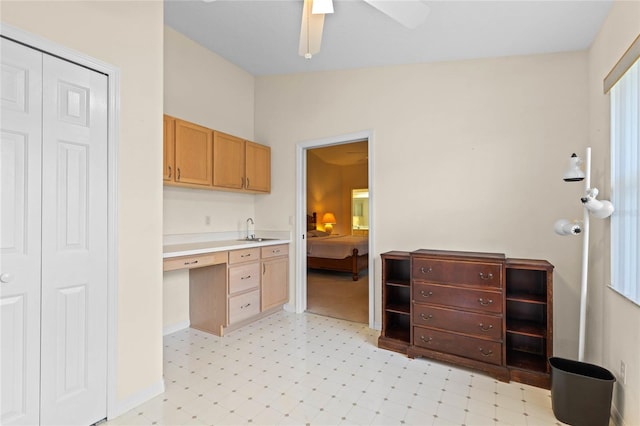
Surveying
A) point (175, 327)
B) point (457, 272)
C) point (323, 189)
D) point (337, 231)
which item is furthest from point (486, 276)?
point (337, 231)

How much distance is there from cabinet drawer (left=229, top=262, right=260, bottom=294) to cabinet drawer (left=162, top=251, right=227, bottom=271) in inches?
7.9

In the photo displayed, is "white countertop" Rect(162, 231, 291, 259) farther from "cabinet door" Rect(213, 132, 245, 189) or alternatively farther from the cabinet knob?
the cabinet knob

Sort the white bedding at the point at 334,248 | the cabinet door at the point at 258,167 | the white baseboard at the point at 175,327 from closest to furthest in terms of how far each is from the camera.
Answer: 1. the white baseboard at the point at 175,327
2. the cabinet door at the point at 258,167
3. the white bedding at the point at 334,248

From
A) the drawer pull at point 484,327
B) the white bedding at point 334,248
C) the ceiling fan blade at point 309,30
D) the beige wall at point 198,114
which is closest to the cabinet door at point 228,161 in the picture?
the beige wall at point 198,114

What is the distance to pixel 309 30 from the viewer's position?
2.08 m

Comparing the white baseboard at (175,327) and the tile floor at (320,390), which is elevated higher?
the white baseboard at (175,327)

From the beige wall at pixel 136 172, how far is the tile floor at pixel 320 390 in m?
0.37

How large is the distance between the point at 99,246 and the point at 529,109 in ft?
11.6

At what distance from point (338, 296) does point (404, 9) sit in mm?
3859

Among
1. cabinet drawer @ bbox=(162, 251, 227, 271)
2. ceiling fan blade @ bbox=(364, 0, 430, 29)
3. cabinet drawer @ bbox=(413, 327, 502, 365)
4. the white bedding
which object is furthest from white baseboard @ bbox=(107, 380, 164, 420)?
the white bedding

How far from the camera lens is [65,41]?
174 cm

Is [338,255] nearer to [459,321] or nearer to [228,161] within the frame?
[228,161]

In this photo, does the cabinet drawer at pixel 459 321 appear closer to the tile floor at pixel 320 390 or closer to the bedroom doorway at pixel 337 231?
the tile floor at pixel 320 390

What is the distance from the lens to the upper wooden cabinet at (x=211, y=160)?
3.01 metres
